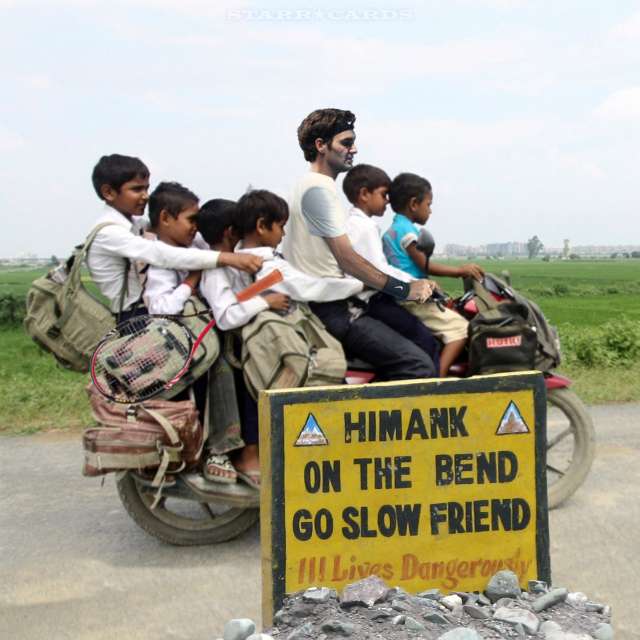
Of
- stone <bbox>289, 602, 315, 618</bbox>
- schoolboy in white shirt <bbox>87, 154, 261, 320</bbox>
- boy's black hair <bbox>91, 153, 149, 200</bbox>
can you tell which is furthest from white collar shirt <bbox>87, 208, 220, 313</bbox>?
stone <bbox>289, 602, 315, 618</bbox>

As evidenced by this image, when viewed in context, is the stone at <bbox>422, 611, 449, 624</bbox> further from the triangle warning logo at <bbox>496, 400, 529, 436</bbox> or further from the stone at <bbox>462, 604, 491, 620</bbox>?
the triangle warning logo at <bbox>496, 400, 529, 436</bbox>

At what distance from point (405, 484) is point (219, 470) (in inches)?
48.1

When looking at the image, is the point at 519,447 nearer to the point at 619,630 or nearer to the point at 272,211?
the point at 619,630

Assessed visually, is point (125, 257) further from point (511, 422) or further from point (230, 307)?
point (511, 422)

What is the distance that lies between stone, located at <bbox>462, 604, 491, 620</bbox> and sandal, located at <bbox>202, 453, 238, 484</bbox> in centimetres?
139

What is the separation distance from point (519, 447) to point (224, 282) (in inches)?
62.1

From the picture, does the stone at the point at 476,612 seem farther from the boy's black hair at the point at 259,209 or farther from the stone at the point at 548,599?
the boy's black hair at the point at 259,209

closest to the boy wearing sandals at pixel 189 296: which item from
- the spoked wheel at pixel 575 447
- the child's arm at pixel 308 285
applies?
the child's arm at pixel 308 285

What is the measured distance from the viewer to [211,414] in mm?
4066

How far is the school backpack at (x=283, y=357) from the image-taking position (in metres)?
3.91

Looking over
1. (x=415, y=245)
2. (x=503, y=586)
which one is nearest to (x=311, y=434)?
(x=503, y=586)

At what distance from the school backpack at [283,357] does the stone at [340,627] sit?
1.32m

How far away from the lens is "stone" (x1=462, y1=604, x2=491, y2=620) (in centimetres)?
294

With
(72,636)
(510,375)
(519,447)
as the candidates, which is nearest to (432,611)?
(519,447)
